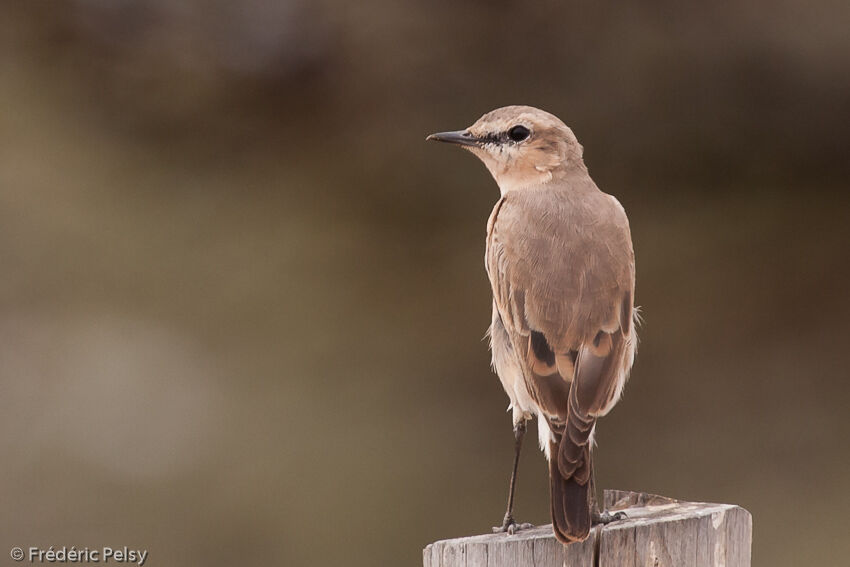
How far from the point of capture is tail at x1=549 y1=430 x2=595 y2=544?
15.5 ft

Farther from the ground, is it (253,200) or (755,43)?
(755,43)

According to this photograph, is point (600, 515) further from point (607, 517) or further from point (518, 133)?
point (518, 133)

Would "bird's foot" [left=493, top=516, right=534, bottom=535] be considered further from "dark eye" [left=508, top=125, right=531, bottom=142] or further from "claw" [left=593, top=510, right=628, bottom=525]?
"dark eye" [left=508, top=125, right=531, bottom=142]

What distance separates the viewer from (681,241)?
1202cm

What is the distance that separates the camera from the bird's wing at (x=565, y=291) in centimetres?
532

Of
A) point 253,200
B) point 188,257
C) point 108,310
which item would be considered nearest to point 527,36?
point 253,200

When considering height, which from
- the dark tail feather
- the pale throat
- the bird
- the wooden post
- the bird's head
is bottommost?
the wooden post

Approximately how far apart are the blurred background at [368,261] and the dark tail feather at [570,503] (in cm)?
588

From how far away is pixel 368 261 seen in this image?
1223 cm

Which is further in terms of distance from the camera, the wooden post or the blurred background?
the blurred background

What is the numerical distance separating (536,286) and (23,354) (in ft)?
24.9

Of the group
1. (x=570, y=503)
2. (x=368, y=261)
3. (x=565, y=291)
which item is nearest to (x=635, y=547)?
(x=570, y=503)

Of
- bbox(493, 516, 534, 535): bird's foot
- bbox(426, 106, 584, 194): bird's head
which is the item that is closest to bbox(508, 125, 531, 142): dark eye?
bbox(426, 106, 584, 194): bird's head

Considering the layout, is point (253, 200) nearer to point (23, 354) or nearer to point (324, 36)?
point (324, 36)
